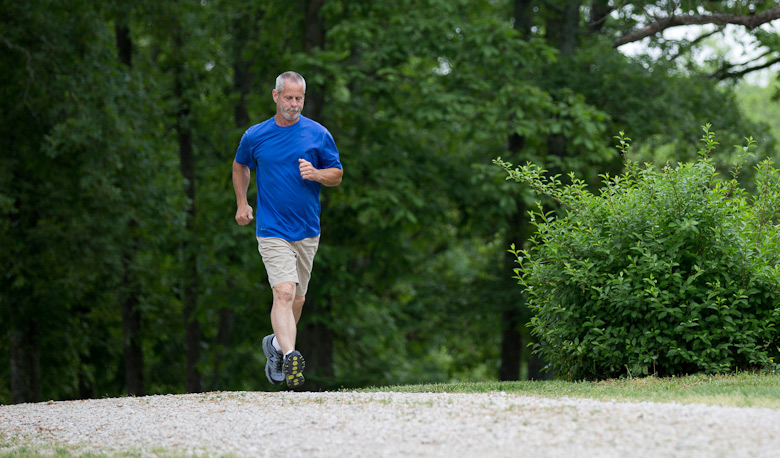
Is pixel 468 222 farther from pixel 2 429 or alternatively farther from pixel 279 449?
pixel 279 449

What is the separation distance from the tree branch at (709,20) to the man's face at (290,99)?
30.8 feet

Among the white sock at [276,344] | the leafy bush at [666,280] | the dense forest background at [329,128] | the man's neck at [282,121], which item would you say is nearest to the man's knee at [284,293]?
the white sock at [276,344]

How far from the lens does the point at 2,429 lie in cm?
659

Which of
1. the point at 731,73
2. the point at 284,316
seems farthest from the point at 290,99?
the point at 731,73

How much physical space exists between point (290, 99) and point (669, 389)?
3653 mm

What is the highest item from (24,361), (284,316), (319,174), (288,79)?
(288,79)

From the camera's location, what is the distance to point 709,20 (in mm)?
14406

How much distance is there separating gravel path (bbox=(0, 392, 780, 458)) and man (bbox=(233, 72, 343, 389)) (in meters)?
0.70

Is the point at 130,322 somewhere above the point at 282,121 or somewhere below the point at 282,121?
below

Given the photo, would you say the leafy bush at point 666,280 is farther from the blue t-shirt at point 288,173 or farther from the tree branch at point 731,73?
the tree branch at point 731,73

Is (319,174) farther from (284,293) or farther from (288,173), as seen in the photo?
(284,293)

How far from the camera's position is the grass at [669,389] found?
5.75 meters

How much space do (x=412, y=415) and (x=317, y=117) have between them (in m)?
11.5

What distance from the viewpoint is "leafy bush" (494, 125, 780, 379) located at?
7488mm
